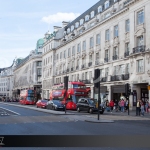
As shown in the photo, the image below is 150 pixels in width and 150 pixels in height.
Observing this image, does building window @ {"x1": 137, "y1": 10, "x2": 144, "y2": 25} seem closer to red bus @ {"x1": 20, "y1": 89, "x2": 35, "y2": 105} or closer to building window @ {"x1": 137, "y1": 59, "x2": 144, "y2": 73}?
building window @ {"x1": 137, "y1": 59, "x2": 144, "y2": 73}

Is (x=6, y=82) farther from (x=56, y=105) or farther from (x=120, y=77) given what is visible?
(x=56, y=105)

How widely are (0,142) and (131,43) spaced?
1297 inches

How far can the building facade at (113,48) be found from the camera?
36125 mm

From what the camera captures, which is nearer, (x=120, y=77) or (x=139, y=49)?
(x=139, y=49)

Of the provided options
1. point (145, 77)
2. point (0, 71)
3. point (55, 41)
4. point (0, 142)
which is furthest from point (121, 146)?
point (0, 71)

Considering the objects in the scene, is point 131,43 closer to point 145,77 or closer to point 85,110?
point 145,77

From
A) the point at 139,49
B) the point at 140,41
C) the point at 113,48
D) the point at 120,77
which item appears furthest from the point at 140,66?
the point at 113,48

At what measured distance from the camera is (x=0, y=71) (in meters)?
148

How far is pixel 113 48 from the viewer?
4331 cm

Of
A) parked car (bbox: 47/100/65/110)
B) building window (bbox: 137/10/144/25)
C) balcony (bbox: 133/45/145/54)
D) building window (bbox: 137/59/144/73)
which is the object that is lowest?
parked car (bbox: 47/100/65/110)

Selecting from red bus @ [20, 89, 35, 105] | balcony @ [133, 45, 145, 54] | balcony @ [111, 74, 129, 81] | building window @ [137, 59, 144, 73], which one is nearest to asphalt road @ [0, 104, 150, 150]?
building window @ [137, 59, 144, 73]

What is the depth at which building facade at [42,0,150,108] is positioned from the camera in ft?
119

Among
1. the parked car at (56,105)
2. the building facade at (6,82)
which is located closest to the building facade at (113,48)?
the parked car at (56,105)

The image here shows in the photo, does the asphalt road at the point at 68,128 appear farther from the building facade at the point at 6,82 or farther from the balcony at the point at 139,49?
the building facade at the point at 6,82
